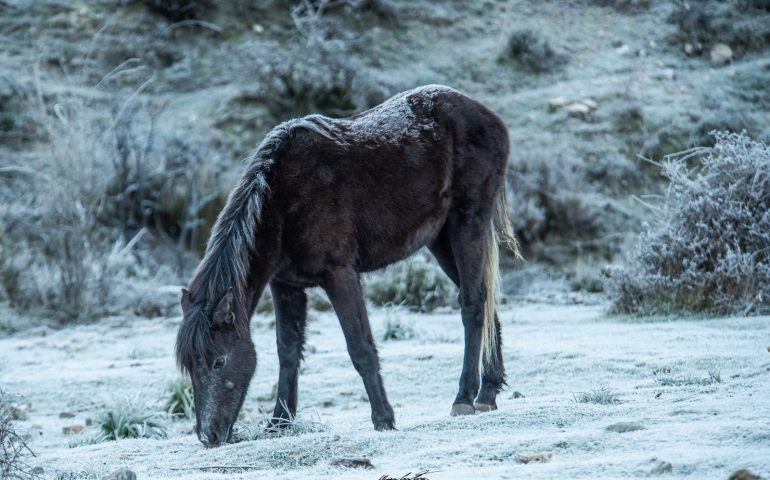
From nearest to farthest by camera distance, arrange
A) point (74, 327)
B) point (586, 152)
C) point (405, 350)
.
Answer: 1. point (405, 350)
2. point (74, 327)
3. point (586, 152)

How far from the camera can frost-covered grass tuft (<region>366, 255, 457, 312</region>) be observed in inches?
473

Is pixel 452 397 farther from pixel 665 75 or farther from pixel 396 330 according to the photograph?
pixel 665 75

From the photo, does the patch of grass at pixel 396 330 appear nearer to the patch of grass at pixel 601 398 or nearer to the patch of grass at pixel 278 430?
the patch of grass at pixel 278 430

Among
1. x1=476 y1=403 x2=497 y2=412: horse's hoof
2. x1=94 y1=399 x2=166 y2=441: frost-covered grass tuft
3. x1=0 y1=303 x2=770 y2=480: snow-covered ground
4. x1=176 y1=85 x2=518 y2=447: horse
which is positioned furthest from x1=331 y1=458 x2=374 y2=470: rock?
x1=94 y1=399 x2=166 y2=441: frost-covered grass tuft

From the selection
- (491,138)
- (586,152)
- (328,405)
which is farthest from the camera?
(586,152)

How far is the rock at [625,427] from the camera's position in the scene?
415cm

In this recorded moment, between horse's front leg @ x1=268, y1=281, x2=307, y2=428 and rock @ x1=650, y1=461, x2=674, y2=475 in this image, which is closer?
rock @ x1=650, y1=461, x2=674, y2=475

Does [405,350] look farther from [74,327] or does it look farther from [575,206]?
[575,206]

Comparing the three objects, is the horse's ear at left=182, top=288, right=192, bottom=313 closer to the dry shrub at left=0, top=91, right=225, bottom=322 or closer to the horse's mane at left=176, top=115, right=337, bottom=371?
the horse's mane at left=176, top=115, right=337, bottom=371

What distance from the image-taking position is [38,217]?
1421 centimetres

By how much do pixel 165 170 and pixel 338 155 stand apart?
438 inches

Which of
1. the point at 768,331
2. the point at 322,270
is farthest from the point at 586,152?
the point at 322,270
